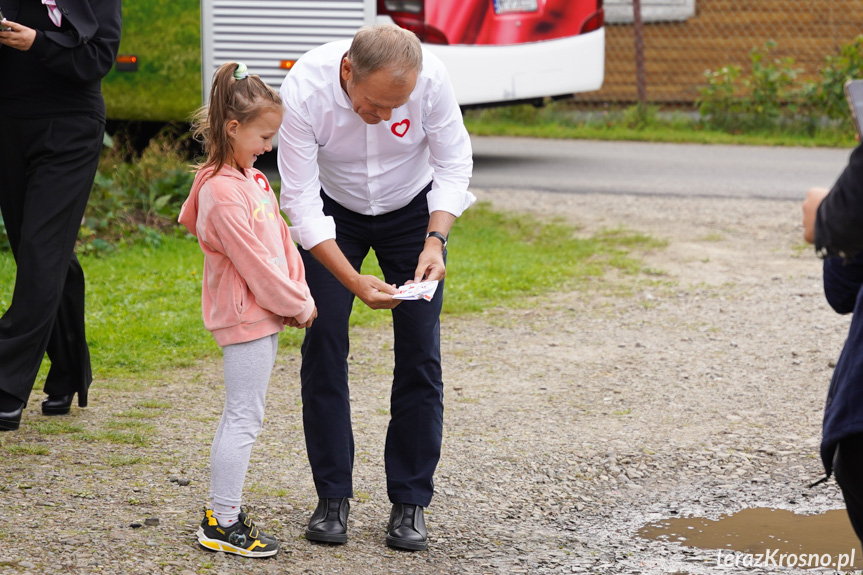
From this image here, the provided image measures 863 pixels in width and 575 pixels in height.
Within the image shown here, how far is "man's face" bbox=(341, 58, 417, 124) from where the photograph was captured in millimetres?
3115

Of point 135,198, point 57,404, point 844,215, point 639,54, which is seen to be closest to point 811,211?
point 844,215

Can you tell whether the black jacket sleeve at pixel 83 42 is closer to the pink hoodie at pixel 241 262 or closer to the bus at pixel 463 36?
the pink hoodie at pixel 241 262

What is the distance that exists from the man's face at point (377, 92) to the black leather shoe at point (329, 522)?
123cm

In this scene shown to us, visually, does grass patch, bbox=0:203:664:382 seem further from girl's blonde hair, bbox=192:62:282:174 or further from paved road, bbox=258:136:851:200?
paved road, bbox=258:136:851:200

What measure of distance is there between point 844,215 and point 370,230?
5.91ft

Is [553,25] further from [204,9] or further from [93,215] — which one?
[93,215]

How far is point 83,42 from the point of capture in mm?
4082

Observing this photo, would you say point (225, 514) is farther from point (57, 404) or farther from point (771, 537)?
point (771, 537)

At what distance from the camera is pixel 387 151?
3.44 m

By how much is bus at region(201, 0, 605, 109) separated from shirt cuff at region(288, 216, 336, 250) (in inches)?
203

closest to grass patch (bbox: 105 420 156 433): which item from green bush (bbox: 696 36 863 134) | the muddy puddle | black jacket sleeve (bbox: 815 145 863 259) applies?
the muddy puddle

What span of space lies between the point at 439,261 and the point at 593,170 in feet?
26.3

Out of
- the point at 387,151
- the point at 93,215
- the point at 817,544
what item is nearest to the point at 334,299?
the point at 387,151

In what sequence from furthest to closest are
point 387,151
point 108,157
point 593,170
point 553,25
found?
point 593,170 → point 553,25 → point 108,157 → point 387,151
